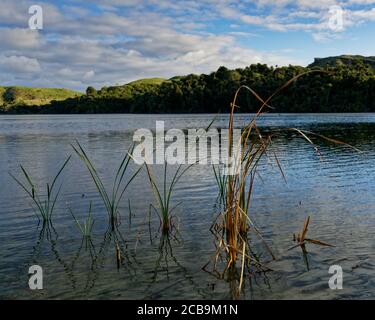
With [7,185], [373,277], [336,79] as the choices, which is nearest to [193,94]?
[336,79]

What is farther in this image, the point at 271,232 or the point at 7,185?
the point at 7,185

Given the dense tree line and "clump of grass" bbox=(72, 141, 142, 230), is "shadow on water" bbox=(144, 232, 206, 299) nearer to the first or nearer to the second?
"clump of grass" bbox=(72, 141, 142, 230)

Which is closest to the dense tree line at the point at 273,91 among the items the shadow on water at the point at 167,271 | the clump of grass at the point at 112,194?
the clump of grass at the point at 112,194

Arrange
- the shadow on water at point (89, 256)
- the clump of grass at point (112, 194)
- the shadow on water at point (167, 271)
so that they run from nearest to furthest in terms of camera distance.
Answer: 1. the shadow on water at point (167, 271)
2. the shadow on water at point (89, 256)
3. the clump of grass at point (112, 194)

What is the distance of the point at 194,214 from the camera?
14820 mm

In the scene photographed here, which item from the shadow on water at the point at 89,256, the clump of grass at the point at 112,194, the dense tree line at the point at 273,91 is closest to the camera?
the shadow on water at the point at 89,256

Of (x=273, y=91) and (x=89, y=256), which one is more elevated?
(x=273, y=91)

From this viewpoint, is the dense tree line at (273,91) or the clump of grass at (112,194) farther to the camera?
the dense tree line at (273,91)

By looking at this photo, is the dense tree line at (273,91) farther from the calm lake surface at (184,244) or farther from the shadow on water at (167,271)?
the shadow on water at (167,271)

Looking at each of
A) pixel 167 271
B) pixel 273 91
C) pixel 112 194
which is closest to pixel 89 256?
pixel 167 271

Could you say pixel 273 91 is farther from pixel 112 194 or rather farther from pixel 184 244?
pixel 184 244

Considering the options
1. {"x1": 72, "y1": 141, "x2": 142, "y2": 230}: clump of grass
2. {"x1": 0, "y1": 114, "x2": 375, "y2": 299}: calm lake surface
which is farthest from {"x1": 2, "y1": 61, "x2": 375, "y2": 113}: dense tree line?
{"x1": 72, "y1": 141, "x2": 142, "y2": 230}: clump of grass
